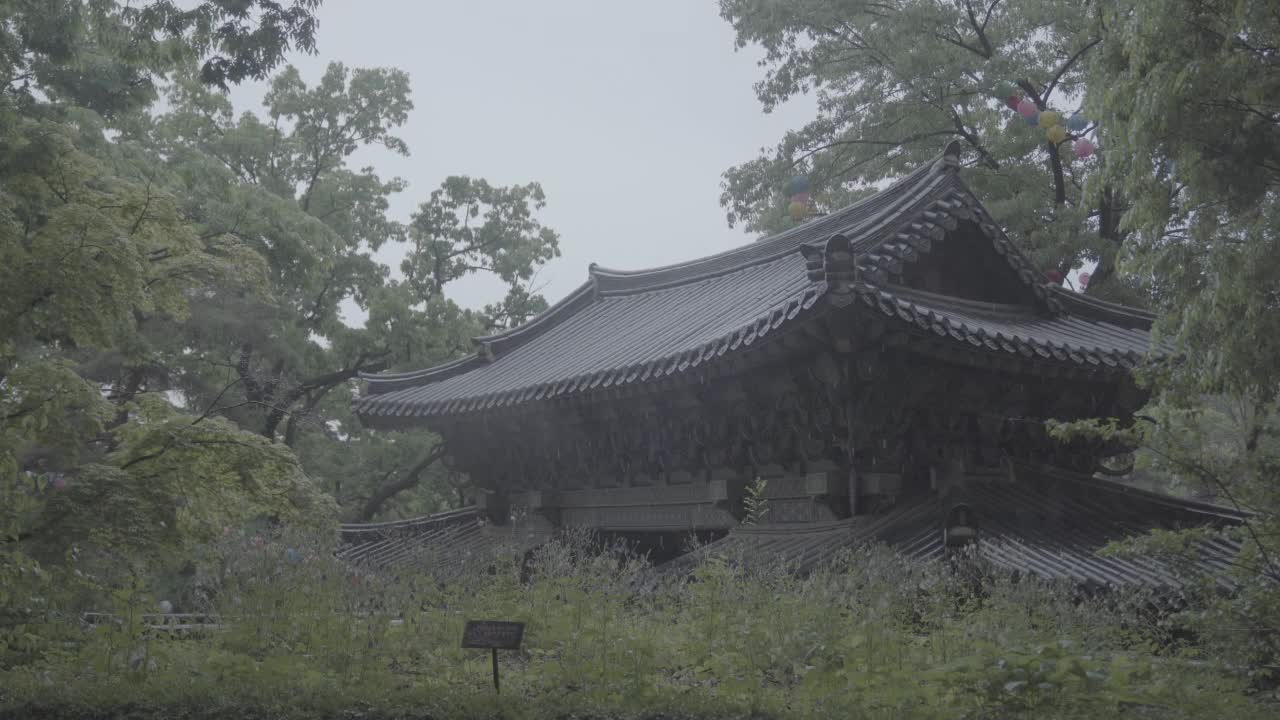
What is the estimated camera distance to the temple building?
8.19 meters

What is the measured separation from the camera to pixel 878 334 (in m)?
7.98

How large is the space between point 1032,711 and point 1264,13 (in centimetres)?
462

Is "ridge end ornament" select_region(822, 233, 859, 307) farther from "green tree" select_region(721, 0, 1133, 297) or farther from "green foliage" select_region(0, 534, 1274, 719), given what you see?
"green tree" select_region(721, 0, 1133, 297)

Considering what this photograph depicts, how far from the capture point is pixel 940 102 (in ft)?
64.5

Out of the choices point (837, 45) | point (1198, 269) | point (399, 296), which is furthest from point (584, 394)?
point (399, 296)

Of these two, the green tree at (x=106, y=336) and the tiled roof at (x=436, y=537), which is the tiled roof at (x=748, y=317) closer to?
the tiled roof at (x=436, y=537)

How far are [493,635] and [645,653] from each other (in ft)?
2.90

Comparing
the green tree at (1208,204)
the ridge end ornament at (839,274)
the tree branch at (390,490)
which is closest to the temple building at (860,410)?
the ridge end ornament at (839,274)

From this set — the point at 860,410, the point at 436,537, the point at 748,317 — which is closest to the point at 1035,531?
the point at 860,410

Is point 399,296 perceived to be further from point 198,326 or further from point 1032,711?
point 1032,711

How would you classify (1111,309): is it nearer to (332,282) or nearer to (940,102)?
(940,102)

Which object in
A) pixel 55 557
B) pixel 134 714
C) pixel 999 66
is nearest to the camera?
pixel 134 714

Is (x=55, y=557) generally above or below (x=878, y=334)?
below

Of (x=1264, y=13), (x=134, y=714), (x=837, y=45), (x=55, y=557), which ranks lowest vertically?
(x=134, y=714)
